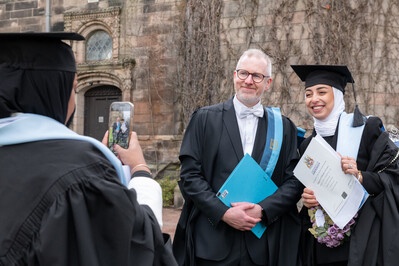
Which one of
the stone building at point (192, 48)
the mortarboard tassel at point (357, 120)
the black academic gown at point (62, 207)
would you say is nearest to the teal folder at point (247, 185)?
the mortarboard tassel at point (357, 120)

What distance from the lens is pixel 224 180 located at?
3557 mm

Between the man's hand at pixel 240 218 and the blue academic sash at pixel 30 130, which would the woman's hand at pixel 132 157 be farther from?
the man's hand at pixel 240 218

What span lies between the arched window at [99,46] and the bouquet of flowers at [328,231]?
35.6ft

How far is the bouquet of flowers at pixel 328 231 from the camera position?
11.1ft

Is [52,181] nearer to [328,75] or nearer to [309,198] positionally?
[309,198]

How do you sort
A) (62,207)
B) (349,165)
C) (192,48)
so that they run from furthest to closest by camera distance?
(192,48) < (349,165) < (62,207)

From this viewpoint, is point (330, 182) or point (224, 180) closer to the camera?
point (330, 182)

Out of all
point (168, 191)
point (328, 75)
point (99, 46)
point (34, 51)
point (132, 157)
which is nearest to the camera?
point (34, 51)

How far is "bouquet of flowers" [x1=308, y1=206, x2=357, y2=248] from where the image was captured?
339 centimetres

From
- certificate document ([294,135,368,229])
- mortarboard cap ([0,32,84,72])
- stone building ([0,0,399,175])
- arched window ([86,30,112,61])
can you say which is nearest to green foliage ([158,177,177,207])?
stone building ([0,0,399,175])

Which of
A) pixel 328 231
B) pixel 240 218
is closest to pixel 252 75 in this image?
pixel 240 218

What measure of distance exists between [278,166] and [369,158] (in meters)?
0.65

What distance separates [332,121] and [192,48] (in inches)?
328

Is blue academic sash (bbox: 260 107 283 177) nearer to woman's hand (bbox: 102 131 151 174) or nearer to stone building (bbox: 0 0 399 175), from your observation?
woman's hand (bbox: 102 131 151 174)
